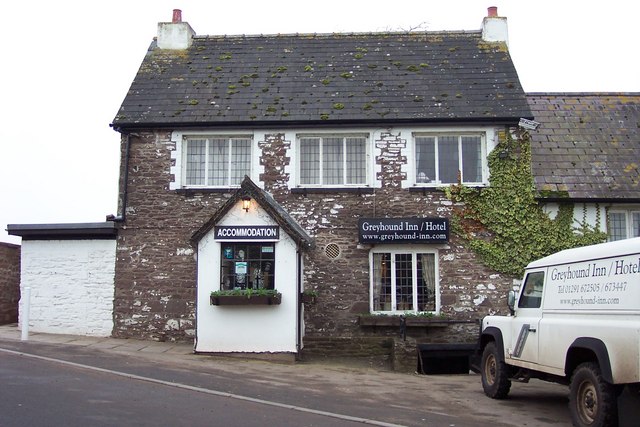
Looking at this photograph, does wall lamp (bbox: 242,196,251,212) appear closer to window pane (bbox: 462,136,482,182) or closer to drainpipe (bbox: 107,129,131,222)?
drainpipe (bbox: 107,129,131,222)

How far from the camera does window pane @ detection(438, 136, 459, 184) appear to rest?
56.0ft

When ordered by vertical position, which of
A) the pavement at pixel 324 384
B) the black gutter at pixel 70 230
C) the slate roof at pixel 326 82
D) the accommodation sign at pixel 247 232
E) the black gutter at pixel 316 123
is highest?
the slate roof at pixel 326 82

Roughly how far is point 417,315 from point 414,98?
5.74 metres

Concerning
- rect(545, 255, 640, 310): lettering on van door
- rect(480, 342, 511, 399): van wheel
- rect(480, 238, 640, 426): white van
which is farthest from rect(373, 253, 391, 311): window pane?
rect(545, 255, 640, 310): lettering on van door

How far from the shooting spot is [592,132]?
19.0m

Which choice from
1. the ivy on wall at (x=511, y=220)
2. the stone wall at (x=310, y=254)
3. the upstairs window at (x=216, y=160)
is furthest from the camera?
the upstairs window at (x=216, y=160)

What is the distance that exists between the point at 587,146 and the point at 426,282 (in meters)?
6.23

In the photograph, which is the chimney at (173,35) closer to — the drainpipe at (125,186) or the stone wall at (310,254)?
the drainpipe at (125,186)

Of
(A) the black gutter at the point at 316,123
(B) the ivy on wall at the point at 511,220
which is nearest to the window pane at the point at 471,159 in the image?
(B) the ivy on wall at the point at 511,220

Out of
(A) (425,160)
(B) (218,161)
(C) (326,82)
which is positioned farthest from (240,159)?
(A) (425,160)

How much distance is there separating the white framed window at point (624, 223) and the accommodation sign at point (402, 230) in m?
4.46

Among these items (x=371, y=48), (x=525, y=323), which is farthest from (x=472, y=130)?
(x=525, y=323)

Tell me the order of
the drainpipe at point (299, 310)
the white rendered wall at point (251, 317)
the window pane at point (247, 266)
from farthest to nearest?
the window pane at point (247, 266), the drainpipe at point (299, 310), the white rendered wall at point (251, 317)

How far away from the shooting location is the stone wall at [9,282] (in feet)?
60.7
